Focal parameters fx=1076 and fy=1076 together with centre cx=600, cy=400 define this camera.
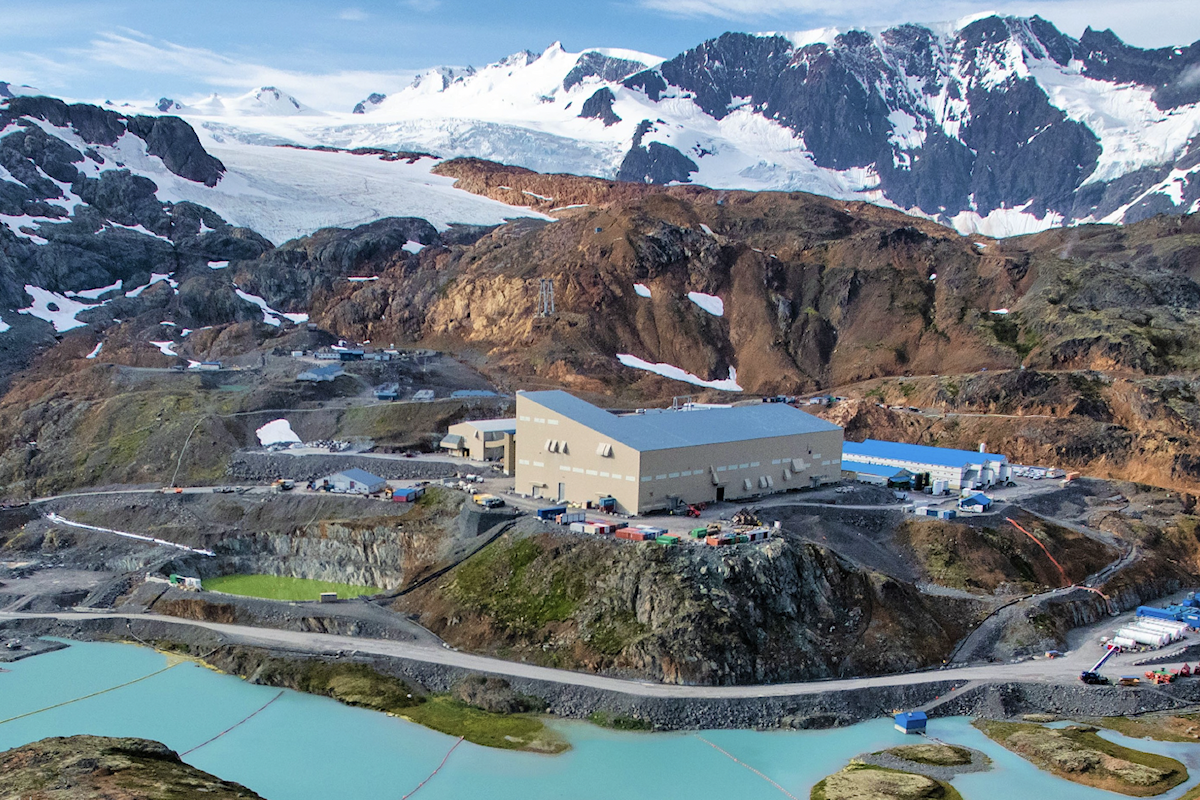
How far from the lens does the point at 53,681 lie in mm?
46688

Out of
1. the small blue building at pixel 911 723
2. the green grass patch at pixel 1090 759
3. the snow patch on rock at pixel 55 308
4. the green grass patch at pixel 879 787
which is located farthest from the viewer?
the snow patch on rock at pixel 55 308

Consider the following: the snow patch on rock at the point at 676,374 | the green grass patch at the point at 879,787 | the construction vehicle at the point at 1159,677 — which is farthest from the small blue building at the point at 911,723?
the snow patch on rock at the point at 676,374

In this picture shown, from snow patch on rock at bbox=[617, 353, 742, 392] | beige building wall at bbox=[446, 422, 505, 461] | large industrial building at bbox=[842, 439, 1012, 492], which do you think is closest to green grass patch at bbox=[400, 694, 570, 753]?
beige building wall at bbox=[446, 422, 505, 461]

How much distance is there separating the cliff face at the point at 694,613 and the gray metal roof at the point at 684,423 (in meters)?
7.92

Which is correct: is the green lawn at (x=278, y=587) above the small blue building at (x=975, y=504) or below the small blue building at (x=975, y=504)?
below

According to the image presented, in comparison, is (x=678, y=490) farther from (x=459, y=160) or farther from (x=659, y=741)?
(x=459, y=160)

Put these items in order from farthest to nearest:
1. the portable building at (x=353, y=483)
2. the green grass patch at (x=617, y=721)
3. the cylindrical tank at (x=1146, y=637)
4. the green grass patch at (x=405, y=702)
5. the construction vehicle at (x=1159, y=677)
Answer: the portable building at (x=353, y=483)
the cylindrical tank at (x=1146, y=637)
the construction vehicle at (x=1159, y=677)
the green grass patch at (x=617, y=721)
the green grass patch at (x=405, y=702)

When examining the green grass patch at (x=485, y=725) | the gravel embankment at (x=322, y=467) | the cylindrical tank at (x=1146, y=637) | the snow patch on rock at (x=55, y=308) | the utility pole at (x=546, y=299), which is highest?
the utility pole at (x=546, y=299)

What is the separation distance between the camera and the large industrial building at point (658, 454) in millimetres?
55594

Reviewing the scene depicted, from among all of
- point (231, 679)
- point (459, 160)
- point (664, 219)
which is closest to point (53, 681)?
point (231, 679)

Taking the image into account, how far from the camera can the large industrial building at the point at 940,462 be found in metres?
68.6

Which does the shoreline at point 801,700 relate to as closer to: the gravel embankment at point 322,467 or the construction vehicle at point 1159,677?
the construction vehicle at point 1159,677

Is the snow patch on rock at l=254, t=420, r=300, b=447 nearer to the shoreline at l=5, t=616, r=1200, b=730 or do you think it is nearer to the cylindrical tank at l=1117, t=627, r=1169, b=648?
the shoreline at l=5, t=616, r=1200, b=730

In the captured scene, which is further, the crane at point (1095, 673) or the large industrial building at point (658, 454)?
the large industrial building at point (658, 454)
